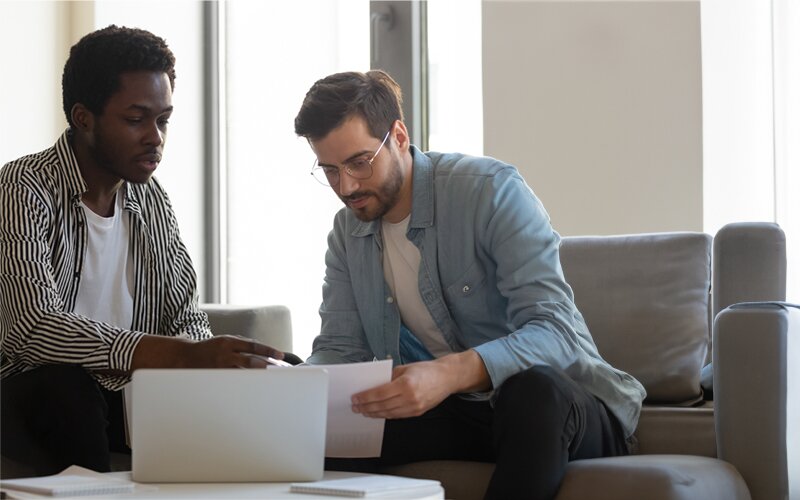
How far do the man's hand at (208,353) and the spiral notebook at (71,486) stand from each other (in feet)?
1.19

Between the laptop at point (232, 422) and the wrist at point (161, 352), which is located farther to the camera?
the wrist at point (161, 352)

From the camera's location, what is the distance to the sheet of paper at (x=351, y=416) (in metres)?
1.66

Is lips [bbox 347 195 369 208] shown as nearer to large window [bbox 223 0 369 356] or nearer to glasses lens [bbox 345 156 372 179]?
glasses lens [bbox 345 156 372 179]

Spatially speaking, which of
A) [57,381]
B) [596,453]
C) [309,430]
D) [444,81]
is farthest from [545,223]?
[444,81]

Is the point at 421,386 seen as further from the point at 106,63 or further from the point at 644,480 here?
the point at 106,63

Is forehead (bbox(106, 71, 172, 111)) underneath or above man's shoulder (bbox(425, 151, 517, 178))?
above

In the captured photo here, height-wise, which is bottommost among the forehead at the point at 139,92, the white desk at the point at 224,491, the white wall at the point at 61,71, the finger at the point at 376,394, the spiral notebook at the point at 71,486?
the white desk at the point at 224,491

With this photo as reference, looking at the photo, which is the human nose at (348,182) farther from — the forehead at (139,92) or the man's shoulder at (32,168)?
the man's shoulder at (32,168)

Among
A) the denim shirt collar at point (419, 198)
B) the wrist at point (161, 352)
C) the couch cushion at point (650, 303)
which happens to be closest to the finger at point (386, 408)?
the wrist at point (161, 352)

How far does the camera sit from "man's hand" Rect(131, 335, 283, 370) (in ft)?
6.05

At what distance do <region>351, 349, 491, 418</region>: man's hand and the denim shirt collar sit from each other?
0.38 m

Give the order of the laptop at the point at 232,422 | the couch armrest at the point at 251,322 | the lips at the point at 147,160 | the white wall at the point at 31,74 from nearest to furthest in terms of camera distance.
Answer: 1. the laptop at the point at 232,422
2. the lips at the point at 147,160
3. the couch armrest at the point at 251,322
4. the white wall at the point at 31,74

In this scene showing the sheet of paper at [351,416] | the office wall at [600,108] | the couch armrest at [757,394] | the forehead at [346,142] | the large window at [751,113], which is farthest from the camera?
the office wall at [600,108]

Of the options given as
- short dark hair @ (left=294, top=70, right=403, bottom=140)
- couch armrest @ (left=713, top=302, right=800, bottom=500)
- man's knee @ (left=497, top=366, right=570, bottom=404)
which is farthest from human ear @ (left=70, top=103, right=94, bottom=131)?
couch armrest @ (left=713, top=302, right=800, bottom=500)
